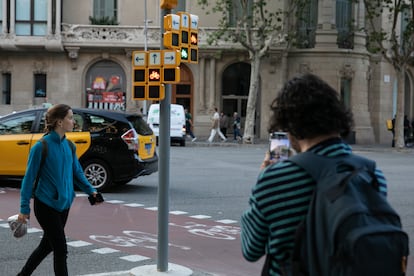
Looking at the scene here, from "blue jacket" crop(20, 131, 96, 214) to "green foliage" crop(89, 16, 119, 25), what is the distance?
33.5 meters

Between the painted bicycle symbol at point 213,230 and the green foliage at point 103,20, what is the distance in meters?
29.9

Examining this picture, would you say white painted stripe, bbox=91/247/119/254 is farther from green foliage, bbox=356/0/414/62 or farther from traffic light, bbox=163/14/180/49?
green foliage, bbox=356/0/414/62

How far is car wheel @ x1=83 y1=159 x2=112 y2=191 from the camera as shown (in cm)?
1299

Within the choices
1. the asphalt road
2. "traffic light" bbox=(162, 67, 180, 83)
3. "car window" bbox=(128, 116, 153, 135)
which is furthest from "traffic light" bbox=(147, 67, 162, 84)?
"car window" bbox=(128, 116, 153, 135)

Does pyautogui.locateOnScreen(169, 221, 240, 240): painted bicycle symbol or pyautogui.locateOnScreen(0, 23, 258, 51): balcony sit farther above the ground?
pyautogui.locateOnScreen(0, 23, 258, 51): balcony

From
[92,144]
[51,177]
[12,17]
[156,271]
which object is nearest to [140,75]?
[51,177]

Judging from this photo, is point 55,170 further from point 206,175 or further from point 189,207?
point 206,175

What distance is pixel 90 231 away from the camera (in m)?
8.98

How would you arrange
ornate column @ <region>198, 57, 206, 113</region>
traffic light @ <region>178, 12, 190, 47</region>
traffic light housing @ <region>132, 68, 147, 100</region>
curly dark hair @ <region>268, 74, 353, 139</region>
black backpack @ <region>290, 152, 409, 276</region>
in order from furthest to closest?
1. ornate column @ <region>198, 57, 206, 113</region>
2. traffic light @ <region>178, 12, 190, 47</region>
3. traffic light housing @ <region>132, 68, 147, 100</region>
4. curly dark hair @ <region>268, 74, 353, 139</region>
5. black backpack @ <region>290, 152, 409, 276</region>

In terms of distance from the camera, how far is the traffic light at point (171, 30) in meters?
6.62

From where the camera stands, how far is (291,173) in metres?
2.55

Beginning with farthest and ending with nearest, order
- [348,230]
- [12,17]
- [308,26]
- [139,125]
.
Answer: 1. [308,26]
2. [12,17]
3. [139,125]
4. [348,230]

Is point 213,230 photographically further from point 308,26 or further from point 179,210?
point 308,26

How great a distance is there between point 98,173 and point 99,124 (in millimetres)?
969
